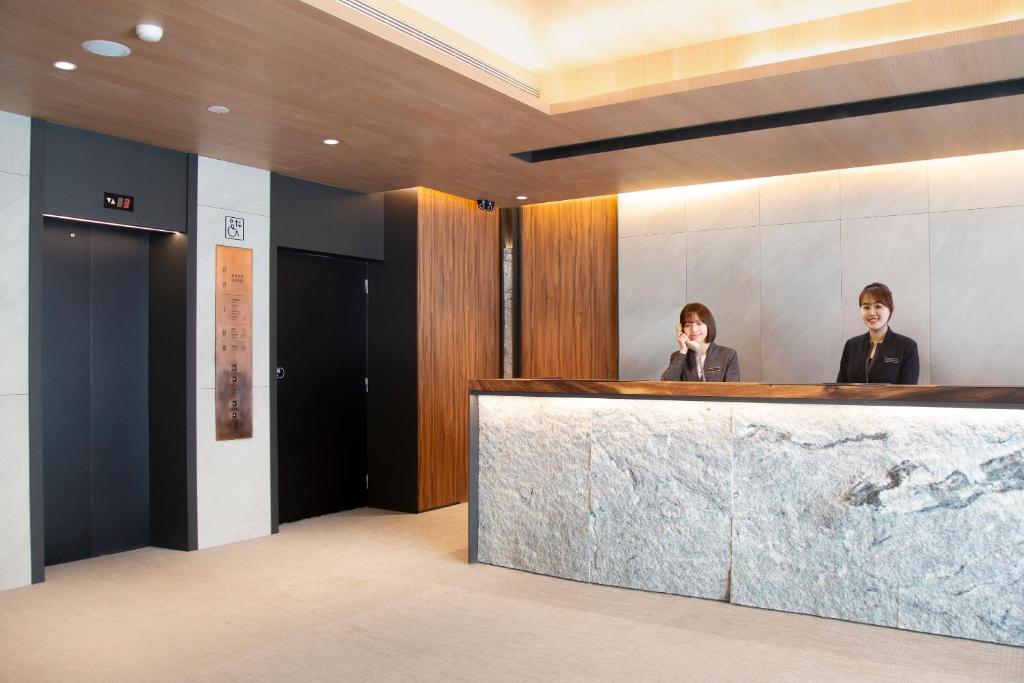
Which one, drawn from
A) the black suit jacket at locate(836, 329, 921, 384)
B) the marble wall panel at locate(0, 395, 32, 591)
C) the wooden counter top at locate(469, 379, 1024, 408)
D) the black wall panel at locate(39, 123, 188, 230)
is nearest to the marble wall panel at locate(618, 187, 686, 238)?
the black suit jacket at locate(836, 329, 921, 384)

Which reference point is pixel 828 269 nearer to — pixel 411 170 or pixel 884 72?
pixel 884 72

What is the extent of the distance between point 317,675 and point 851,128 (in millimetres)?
4343

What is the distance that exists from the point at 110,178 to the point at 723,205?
15.3ft

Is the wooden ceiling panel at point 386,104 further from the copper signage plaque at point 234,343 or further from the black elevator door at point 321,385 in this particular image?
the black elevator door at point 321,385

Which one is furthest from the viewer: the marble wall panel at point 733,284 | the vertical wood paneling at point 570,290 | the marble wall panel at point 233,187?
the vertical wood paneling at point 570,290

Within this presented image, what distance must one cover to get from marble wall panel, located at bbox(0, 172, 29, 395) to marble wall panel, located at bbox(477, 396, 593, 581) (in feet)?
9.05

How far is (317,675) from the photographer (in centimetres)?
347

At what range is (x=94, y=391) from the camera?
5.64 m

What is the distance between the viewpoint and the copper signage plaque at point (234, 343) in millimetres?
5980

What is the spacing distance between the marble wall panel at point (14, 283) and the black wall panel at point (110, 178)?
214mm

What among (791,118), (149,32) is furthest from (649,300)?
(149,32)

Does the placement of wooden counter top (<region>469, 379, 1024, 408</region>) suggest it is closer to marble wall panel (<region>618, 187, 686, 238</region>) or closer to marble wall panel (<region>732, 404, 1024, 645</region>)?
marble wall panel (<region>732, 404, 1024, 645</region>)

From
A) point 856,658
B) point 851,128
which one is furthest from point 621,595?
point 851,128

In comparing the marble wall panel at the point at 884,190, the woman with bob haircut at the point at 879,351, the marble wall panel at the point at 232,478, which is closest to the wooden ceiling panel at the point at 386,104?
the marble wall panel at the point at 884,190
